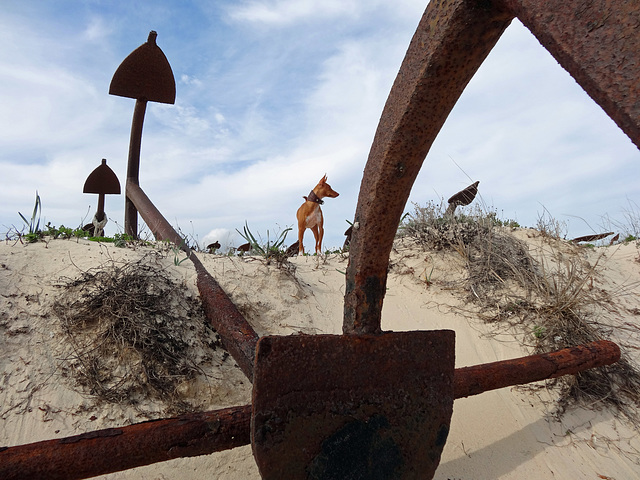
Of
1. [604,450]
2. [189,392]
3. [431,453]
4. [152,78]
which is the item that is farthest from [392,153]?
[152,78]

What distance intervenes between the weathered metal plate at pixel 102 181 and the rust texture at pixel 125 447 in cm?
451

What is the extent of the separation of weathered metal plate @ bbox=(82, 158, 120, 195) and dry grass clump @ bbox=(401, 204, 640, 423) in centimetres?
362

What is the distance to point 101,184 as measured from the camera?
206 inches

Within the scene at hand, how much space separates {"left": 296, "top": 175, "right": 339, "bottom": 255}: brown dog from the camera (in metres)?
5.79

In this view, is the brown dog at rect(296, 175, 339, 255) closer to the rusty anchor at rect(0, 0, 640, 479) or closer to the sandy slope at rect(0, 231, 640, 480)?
the sandy slope at rect(0, 231, 640, 480)

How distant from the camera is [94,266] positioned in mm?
3023

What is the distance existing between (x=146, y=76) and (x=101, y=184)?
1.74m

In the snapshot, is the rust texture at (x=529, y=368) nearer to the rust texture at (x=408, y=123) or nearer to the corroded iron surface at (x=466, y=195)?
the rust texture at (x=408, y=123)

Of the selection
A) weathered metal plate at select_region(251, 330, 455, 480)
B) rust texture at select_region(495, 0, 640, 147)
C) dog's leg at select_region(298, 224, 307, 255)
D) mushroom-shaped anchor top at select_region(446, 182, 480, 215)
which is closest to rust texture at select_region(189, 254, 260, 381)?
weathered metal plate at select_region(251, 330, 455, 480)

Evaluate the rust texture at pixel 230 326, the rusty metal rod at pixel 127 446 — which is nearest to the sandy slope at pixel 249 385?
the rust texture at pixel 230 326

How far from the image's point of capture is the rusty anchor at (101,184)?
518cm

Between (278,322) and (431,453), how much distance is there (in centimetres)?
190

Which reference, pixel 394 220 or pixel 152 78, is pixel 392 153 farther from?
pixel 152 78

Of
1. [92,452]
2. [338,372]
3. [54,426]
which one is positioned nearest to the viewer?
[92,452]
